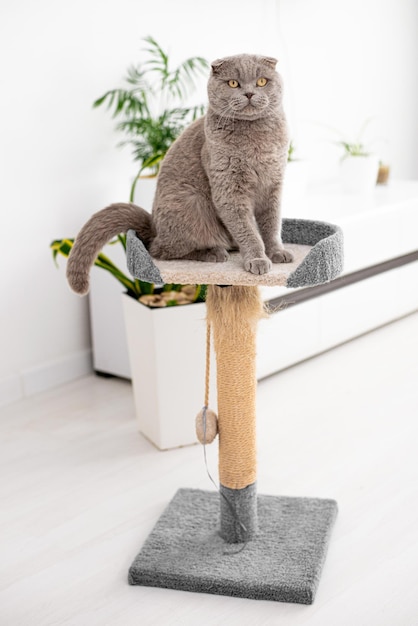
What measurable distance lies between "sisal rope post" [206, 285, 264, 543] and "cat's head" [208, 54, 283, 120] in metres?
0.41

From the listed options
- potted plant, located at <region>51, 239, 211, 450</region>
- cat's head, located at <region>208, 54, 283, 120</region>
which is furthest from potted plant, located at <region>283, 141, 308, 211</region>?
cat's head, located at <region>208, 54, 283, 120</region>

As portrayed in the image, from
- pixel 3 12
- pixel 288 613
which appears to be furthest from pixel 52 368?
pixel 288 613

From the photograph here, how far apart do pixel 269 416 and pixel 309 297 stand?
561mm

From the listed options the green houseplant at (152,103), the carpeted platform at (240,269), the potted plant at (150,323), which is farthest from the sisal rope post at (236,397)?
the green houseplant at (152,103)

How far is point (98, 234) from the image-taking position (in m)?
1.72

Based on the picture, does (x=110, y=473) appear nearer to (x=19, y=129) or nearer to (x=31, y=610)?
(x=31, y=610)

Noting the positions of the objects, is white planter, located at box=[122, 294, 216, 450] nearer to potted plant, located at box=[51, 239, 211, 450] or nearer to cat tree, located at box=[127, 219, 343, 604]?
potted plant, located at box=[51, 239, 211, 450]

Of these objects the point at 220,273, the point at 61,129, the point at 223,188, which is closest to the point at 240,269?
the point at 220,273

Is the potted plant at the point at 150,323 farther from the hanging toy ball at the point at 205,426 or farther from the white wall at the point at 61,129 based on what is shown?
the hanging toy ball at the point at 205,426

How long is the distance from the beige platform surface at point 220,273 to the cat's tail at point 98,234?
12cm

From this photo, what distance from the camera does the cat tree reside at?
167 centimetres

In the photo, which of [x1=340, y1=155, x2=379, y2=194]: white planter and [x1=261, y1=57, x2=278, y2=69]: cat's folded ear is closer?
[x1=261, y1=57, x2=278, y2=69]: cat's folded ear

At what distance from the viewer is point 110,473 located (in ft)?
7.41

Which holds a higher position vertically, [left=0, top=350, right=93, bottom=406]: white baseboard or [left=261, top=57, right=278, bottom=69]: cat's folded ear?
[left=261, top=57, right=278, bottom=69]: cat's folded ear
